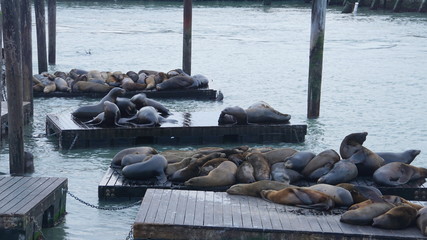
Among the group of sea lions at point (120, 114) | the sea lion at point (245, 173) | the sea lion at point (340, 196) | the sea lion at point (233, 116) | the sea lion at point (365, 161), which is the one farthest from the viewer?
the sea lion at point (233, 116)

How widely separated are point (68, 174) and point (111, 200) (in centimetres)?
149

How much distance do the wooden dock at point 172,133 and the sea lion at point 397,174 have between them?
9.42ft

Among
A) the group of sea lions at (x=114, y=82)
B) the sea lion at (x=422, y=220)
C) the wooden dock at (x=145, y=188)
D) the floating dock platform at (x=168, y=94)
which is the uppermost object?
the sea lion at (x=422, y=220)

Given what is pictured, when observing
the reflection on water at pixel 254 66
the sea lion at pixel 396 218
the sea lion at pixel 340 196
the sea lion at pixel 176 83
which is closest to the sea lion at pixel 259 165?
the sea lion at pixel 340 196

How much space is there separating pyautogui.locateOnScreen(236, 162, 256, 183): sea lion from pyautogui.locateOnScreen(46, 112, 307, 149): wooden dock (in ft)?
9.54

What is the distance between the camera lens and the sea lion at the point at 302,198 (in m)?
5.95

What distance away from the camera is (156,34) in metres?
29.5

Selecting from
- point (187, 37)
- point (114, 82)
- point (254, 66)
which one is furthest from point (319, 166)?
point (254, 66)

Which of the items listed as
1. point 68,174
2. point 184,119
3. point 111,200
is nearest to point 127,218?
point 111,200

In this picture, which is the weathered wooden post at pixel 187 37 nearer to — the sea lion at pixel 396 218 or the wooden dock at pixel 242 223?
the wooden dock at pixel 242 223

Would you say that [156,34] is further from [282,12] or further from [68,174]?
[68,174]

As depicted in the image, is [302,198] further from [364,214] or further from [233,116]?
[233,116]

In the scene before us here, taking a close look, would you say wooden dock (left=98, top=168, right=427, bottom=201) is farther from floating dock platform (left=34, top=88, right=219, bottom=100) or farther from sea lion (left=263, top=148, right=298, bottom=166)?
floating dock platform (left=34, top=88, right=219, bottom=100)

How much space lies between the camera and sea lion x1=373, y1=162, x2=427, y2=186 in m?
7.28
